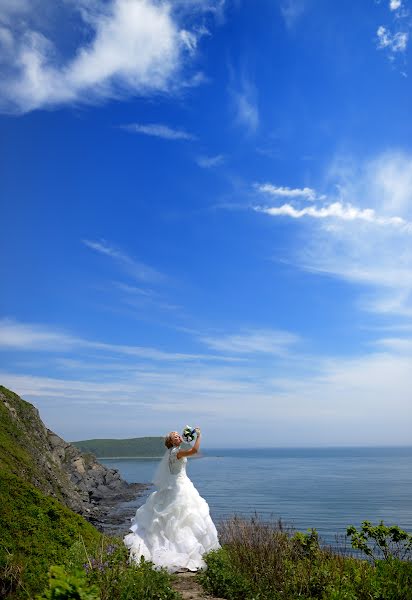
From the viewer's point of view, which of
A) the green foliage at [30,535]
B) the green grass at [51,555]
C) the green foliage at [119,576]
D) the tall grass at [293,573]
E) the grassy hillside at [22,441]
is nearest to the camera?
the green foliage at [119,576]

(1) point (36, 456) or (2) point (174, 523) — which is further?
(1) point (36, 456)

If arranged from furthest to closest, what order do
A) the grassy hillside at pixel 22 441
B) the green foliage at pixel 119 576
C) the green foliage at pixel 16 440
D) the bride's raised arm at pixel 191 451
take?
the grassy hillside at pixel 22 441
the green foliage at pixel 16 440
the bride's raised arm at pixel 191 451
the green foliage at pixel 119 576

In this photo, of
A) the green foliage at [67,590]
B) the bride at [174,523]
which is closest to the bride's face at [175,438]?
the bride at [174,523]

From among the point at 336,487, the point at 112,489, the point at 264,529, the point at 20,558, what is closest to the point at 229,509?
the point at 112,489

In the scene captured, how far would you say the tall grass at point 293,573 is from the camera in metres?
8.79

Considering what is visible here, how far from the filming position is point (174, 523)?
1209 centimetres

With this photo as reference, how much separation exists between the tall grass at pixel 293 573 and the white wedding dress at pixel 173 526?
2.04 ft

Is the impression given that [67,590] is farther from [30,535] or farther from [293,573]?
[30,535]

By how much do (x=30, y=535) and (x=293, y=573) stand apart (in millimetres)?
5517

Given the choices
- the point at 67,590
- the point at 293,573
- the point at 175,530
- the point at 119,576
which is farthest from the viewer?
the point at 175,530

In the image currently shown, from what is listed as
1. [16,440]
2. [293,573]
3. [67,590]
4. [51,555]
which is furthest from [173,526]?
[16,440]

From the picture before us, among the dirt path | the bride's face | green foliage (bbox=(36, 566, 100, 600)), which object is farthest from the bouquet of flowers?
green foliage (bbox=(36, 566, 100, 600))

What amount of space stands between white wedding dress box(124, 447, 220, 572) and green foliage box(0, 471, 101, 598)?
1.29 meters

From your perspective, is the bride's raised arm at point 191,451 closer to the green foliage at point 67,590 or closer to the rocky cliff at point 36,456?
the green foliage at point 67,590
